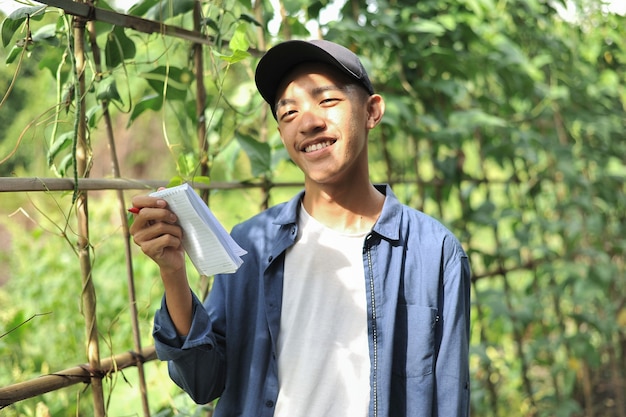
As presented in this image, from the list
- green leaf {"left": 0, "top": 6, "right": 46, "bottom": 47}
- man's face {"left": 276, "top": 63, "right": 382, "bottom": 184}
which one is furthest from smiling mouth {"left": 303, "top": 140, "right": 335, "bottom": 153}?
green leaf {"left": 0, "top": 6, "right": 46, "bottom": 47}

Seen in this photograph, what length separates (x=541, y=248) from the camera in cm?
296

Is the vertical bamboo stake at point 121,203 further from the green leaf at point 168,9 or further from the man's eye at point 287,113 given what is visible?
the man's eye at point 287,113

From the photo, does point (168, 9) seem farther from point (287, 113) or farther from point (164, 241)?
point (164, 241)

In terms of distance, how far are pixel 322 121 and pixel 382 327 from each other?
388 millimetres

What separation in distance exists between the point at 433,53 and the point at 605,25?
155 cm

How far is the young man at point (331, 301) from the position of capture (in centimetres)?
133

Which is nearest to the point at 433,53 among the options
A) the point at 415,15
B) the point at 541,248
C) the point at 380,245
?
the point at 415,15

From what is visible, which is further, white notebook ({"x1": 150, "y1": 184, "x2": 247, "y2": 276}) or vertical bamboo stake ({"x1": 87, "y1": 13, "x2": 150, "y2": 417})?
vertical bamboo stake ({"x1": 87, "y1": 13, "x2": 150, "y2": 417})

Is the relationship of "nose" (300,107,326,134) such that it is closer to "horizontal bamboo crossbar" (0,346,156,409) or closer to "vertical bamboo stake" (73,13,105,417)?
"vertical bamboo stake" (73,13,105,417)

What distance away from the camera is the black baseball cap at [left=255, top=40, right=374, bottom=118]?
1.36 m

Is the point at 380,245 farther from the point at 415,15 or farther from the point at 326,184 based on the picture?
the point at 415,15

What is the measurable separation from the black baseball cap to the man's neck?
0.21 meters

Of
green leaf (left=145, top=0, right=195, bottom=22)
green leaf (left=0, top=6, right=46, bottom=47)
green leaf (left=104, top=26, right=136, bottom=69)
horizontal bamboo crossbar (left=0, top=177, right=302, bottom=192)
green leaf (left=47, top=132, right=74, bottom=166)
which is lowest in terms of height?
horizontal bamboo crossbar (left=0, top=177, right=302, bottom=192)

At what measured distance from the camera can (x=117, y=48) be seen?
1513 mm
